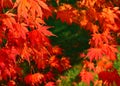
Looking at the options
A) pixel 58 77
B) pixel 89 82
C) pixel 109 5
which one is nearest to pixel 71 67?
pixel 58 77

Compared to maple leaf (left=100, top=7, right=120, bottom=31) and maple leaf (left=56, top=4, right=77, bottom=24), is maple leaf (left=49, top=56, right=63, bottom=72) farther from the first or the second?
maple leaf (left=100, top=7, right=120, bottom=31)

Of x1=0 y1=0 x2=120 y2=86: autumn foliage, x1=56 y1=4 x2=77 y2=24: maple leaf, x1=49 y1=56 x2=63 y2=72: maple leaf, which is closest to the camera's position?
x1=0 y1=0 x2=120 y2=86: autumn foliage

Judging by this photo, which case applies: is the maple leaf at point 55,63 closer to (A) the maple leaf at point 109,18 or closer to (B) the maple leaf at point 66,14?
(B) the maple leaf at point 66,14

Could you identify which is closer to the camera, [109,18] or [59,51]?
[109,18]

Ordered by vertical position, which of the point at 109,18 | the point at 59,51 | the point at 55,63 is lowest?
the point at 55,63

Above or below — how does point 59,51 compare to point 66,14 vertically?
below

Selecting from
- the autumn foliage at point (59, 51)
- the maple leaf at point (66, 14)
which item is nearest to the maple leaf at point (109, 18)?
the autumn foliage at point (59, 51)

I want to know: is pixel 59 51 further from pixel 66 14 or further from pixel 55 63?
pixel 66 14

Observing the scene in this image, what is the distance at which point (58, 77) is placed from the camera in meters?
4.61

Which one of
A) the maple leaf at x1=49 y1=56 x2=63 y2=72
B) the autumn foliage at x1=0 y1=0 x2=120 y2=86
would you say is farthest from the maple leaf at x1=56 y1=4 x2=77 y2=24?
the maple leaf at x1=49 y1=56 x2=63 y2=72

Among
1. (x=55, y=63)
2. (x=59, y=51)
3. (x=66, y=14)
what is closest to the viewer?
(x=66, y=14)

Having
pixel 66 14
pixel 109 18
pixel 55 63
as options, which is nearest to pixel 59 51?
pixel 55 63

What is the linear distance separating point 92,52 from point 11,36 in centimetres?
103

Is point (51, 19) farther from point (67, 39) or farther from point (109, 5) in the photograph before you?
point (109, 5)
